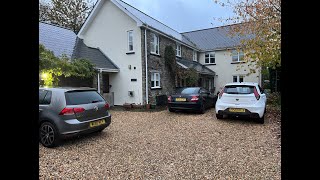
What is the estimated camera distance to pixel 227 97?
8.77 m

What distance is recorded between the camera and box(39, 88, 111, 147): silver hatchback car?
18.1 ft

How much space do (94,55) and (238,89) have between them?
34.7 feet

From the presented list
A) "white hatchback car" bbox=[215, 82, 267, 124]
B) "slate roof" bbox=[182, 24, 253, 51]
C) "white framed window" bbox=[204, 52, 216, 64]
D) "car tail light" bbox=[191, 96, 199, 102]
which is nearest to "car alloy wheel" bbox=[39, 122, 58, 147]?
"white hatchback car" bbox=[215, 82, 267, 124]

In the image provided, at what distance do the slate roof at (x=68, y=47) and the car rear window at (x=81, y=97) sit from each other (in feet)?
25.6

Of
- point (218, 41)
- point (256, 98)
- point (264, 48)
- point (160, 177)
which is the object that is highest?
point (218, 41)

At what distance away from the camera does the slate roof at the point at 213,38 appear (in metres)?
23.6

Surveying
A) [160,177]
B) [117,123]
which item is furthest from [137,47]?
[160,177]

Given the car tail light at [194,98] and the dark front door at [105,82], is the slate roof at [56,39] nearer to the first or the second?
the dark front door at [105,82]

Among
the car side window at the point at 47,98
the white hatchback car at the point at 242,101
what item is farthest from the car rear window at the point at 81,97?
the white hatchback car at the point at 242,101

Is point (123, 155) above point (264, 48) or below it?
below

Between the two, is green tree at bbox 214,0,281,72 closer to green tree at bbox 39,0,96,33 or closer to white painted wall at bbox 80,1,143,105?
white painted wall at bbox 80,1,143,105
